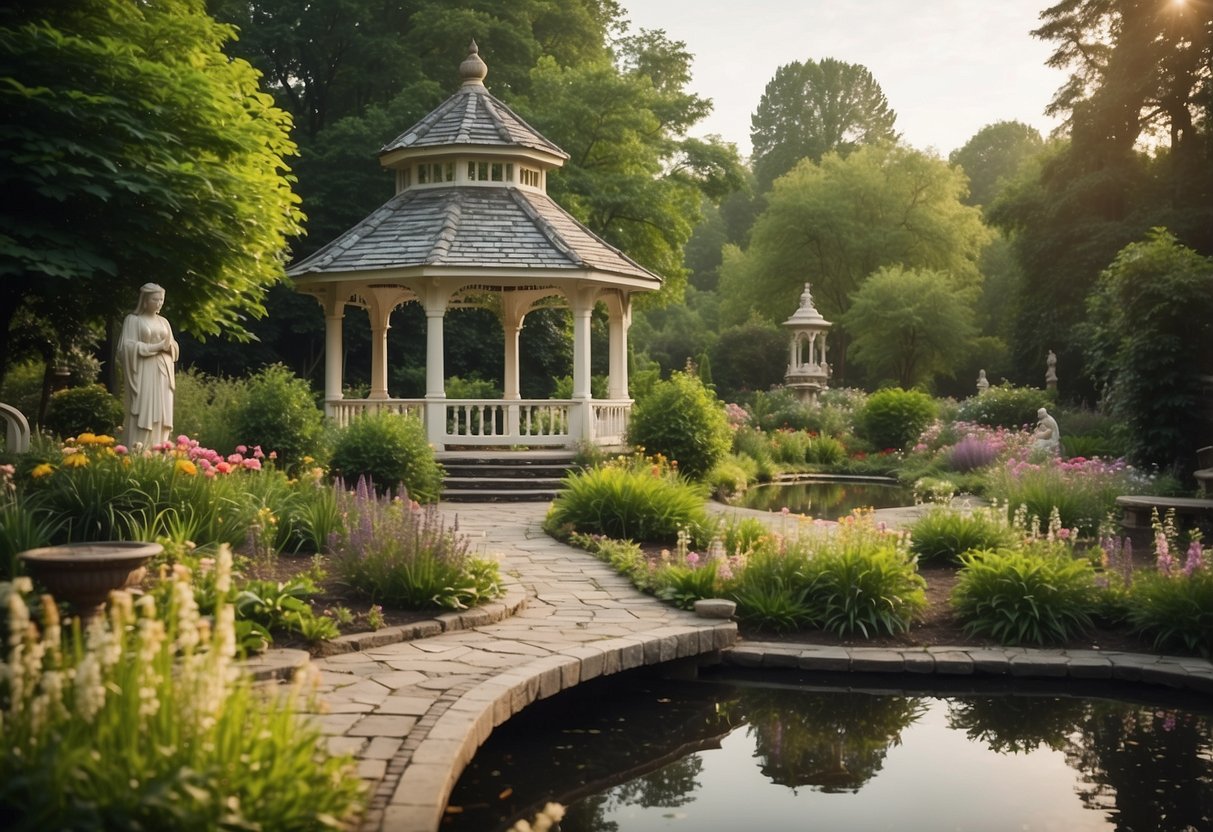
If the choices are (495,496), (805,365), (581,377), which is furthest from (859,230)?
(495,496)

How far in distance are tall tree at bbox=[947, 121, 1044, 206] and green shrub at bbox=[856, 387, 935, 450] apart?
1458 inches

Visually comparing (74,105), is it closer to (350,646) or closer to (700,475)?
(350,646)

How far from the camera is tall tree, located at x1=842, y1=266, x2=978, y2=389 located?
41938 mm

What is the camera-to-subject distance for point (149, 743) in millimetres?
3627

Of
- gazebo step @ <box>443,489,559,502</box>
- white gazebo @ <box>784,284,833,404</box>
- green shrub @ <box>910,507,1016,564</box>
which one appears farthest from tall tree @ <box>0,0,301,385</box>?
white gazebo @ <box>784,284,833,404</box>

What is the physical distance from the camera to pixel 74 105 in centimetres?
1097

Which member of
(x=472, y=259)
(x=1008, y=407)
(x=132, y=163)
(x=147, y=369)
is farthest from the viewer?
(x=1008, y=407)

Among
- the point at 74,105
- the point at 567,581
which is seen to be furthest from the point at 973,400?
the point at 74,105

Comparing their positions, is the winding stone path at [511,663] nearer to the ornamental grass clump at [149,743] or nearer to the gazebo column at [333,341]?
the ornamental grass clump at [149,743]

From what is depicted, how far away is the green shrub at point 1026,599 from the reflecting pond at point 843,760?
68 centimetres

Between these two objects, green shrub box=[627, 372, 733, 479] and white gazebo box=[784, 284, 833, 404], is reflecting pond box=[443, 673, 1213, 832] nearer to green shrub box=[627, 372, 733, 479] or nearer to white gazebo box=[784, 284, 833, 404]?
green shrub box=[627, 372, 733, 479]

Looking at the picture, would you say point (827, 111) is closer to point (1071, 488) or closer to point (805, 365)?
point (805, 365)

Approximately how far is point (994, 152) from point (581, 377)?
1956 inches

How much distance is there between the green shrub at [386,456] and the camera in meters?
13.9
